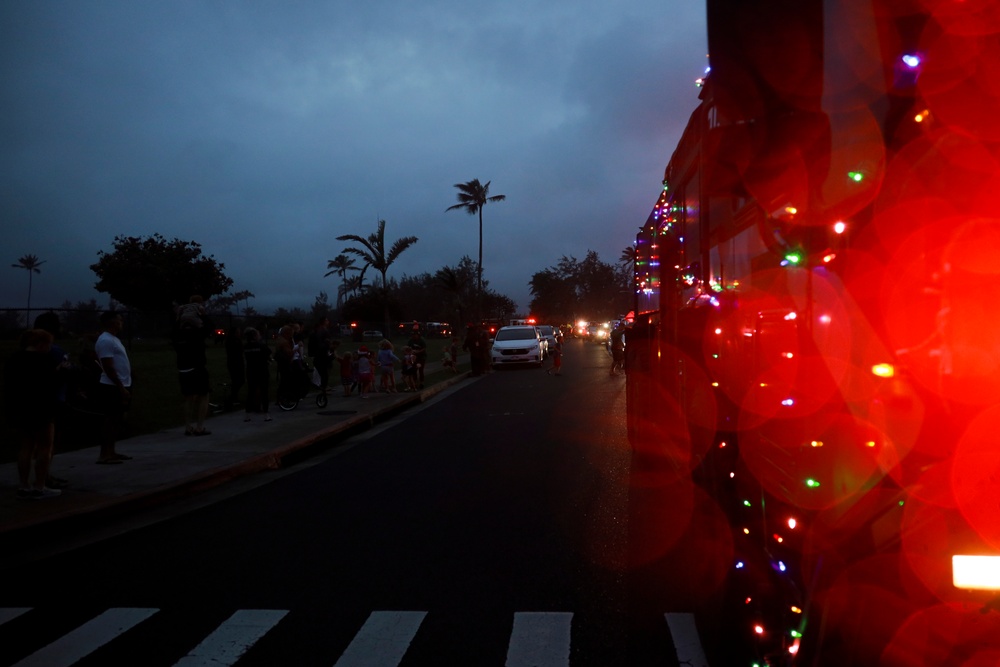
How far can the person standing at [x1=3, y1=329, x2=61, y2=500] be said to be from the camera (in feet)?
23.2

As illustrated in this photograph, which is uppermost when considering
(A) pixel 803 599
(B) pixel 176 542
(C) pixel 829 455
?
(C) pixel 829 455

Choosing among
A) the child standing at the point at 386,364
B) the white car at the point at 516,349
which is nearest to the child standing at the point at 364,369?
the child standing at the point at 386,364

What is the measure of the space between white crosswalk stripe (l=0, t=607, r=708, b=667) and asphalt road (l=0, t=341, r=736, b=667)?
0.04 ft

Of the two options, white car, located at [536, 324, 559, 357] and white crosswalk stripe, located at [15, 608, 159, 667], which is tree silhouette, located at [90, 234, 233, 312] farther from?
white crosswalk stripe, located at [15, 608, 159, 667]

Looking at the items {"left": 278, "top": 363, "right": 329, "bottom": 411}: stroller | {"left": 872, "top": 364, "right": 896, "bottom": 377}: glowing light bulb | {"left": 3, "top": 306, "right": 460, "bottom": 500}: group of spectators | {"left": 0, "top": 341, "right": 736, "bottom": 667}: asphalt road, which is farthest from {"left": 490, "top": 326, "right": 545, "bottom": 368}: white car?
{"left": 872, "top": 364, "right": 896, "bottom": 377}: glowing light bulb

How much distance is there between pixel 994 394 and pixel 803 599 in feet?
3.35

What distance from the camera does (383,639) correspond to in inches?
169

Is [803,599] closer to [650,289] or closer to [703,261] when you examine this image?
[703,261]

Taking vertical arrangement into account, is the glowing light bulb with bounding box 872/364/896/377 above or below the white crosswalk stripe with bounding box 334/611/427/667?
above

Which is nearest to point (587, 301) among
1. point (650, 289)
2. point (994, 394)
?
point (650, 289)

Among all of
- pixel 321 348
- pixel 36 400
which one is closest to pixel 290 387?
pixel 321 348

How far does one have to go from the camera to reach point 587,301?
105 meters

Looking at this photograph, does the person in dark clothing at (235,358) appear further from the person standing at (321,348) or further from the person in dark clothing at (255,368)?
the person standing at (321,348)

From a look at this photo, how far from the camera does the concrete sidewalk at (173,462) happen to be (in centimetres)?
710
